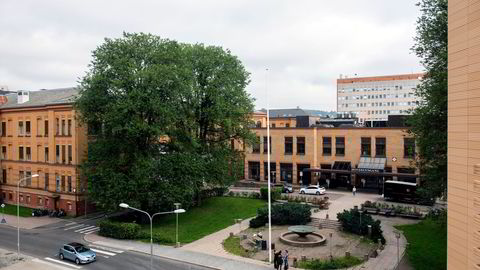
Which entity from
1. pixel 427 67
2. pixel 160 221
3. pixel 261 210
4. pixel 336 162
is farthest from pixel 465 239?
pixel 336 162

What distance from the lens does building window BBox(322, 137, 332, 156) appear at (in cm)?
6656

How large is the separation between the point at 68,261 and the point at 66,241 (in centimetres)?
648

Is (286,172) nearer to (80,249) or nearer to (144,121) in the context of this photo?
(144,121)

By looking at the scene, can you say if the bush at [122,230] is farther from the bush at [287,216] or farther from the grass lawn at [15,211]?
the grass lawn at [15,211]

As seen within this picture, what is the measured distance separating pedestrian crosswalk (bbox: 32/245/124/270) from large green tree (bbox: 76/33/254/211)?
5.00 metres

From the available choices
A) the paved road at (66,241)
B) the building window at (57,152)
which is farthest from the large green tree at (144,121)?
the building window at (57,152)

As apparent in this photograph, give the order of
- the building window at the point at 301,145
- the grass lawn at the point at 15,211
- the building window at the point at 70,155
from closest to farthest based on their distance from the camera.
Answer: the building window at the point at 70,155 < the grass lawn at the point at 15,211 < the building window at the point at 301,145

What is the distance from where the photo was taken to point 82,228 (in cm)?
4559

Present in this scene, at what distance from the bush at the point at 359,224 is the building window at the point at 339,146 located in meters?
25.4

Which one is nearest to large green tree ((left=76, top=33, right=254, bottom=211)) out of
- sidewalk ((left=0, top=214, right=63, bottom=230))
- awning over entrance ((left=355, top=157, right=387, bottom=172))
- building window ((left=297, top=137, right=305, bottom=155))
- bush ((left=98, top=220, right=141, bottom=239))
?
bush ((left=98, top=220, right=141, bottom=239))

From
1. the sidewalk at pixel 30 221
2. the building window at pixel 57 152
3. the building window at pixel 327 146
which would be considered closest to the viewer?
the sidewalk at pixel 30 221

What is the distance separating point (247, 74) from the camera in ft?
174

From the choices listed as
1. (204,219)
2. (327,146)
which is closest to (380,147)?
(327,146)

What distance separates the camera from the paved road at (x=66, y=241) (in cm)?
3281
